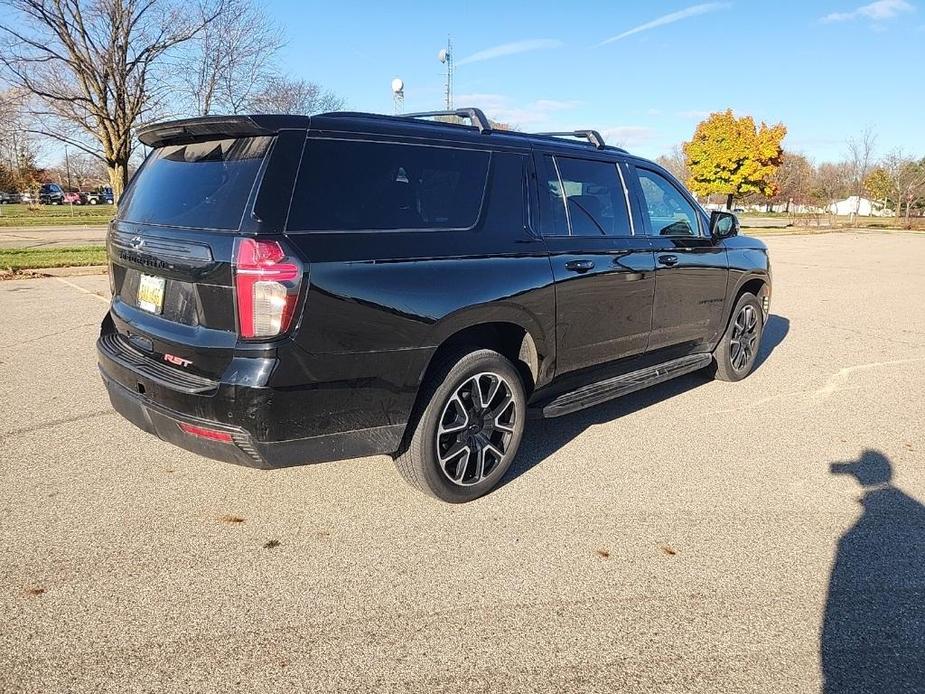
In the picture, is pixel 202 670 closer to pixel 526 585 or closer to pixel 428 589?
pixel 428 589

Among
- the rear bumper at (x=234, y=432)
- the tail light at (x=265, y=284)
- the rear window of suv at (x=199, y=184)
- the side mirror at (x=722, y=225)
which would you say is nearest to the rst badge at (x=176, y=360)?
the rear bumper at (x=234, y=432)

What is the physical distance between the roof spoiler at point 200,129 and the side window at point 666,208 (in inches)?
114

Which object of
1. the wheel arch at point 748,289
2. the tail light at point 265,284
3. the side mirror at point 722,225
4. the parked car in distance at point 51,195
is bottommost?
the wheel arch at point 748,289

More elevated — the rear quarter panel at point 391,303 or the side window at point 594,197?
the side window at point 594,197

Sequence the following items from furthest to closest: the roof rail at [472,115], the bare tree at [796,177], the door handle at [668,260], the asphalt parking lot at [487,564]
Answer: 1. the bare tree at [796,177]
2. the door handle at [668,260]
3. the roof rail at [472,115]
4. the asphalt parking lot at [487,564]

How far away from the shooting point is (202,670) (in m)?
2.30

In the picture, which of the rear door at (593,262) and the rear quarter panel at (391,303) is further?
the rear door at (593,262)

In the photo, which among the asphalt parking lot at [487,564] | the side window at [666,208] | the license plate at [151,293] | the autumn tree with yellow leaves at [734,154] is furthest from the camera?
the autumn tree with yellow leaves at [734,154]

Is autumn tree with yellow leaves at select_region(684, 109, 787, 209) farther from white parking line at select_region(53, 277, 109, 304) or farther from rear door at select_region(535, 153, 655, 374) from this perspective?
rear door at select_region(535, 153, 655, 374)

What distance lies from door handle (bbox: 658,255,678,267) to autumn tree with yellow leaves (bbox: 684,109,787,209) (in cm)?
4325

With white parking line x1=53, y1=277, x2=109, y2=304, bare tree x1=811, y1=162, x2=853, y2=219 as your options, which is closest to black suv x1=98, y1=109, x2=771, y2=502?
white parking line x1=53, y1=277, x2=109, y2=304

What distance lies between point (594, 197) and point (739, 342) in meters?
2.53

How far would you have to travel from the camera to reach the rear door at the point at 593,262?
13.0 feet

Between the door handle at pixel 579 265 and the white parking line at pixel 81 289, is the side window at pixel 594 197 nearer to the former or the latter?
→ the door handle at pixel 579 265
